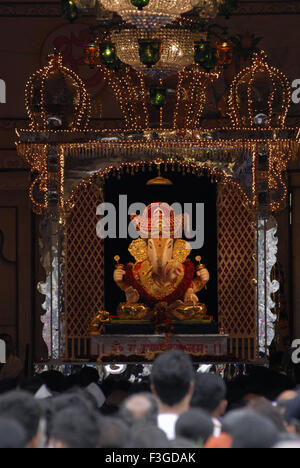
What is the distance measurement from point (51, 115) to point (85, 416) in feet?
21.9

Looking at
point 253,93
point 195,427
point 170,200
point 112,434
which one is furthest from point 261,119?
point 112,434

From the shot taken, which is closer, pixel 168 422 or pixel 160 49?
pixel 168 422

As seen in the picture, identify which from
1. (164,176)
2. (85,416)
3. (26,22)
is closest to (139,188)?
(164,176)

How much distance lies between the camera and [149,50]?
343 inches

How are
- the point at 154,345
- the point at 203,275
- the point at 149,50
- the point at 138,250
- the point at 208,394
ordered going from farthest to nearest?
the point at 138,250 < the point at 203,275 < the point at 154,345 < the point at 149,50 < the point at 208,394

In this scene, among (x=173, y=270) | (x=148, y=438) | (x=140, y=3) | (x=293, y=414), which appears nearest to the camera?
(x=148, y=438)

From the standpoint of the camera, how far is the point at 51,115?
10695mm

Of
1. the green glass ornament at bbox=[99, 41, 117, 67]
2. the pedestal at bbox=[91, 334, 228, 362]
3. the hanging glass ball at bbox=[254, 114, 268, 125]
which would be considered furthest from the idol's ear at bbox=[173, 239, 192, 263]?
the green glass ornament at bbox=[99, 41, 117, 67]

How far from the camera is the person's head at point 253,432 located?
4.07 metres

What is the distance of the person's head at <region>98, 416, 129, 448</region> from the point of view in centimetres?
432

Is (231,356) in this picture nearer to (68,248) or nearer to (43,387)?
(68,248)

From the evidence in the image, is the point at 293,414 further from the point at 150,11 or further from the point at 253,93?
the point at 253,93

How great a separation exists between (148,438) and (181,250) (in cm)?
748

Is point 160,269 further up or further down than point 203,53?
further down
